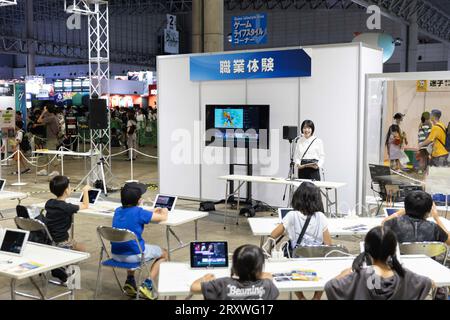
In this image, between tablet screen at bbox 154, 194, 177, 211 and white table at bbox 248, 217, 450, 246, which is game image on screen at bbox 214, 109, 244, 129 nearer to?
tablet screen at bbox 154, 194, 177, 211

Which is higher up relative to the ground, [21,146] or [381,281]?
[21,146]

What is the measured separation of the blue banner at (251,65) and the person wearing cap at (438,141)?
195 centimetres

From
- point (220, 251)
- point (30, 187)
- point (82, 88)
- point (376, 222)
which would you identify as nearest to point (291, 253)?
point (220, 251)

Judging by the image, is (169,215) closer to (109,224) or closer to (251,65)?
(109,224)

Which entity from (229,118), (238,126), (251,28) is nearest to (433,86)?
(238,126)

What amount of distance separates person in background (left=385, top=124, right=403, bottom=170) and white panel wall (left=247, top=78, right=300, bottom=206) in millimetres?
1401

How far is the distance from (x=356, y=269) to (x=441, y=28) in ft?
88.1

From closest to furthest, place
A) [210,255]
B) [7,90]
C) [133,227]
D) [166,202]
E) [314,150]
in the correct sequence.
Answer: [210,255] → [133,227] → [166,202] → [314,150] → [7,90]

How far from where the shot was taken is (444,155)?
294 inches

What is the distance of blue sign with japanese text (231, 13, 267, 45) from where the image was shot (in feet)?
43.0

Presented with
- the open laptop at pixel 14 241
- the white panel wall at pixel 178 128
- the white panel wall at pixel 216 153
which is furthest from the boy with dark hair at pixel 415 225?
Answer: the white panel wall at pixel 178 128

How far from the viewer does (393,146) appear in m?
7.77

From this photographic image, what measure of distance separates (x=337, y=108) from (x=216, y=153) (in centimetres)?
226
